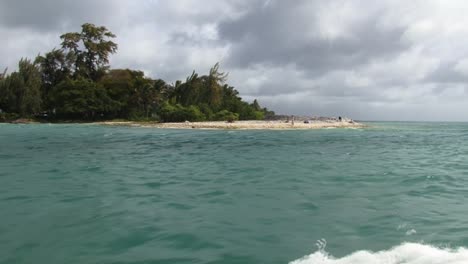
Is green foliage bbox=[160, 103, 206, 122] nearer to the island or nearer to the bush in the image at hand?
the island

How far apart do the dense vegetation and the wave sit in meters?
62.0

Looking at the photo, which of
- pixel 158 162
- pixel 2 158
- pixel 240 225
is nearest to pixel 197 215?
pixel 240 225

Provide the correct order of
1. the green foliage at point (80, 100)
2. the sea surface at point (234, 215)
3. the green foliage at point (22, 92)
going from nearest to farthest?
the sea surface at point (234, 215) → the green foliage at point (80, 100) → the green foliage at point (22, 92)

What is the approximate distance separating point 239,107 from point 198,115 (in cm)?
1383

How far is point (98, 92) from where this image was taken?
242 feet

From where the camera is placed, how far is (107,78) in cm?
8006

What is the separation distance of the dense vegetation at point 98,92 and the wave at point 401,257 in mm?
61984

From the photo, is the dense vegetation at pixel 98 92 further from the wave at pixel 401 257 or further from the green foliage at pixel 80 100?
the wave at pixel 401 257

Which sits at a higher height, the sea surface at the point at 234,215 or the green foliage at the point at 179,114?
the green foliage at the point at 179,114

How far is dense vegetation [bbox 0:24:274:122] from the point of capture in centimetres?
7156

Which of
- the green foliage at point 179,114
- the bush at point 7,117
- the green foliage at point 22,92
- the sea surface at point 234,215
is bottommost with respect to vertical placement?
the sea surface at point 234,215

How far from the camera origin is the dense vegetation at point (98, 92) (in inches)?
2817

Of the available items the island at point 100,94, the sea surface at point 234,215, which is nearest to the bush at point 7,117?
the island at point 100,94

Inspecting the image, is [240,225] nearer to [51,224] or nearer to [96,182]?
[51,224]
